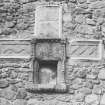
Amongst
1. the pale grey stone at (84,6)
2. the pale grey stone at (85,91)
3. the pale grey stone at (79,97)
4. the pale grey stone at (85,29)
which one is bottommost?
the pale grey stone at (79,97)

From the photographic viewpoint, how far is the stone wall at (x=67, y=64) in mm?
4246

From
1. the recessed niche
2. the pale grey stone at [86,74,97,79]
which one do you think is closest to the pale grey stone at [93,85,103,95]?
the pale grey stone at [86,74,97,79]

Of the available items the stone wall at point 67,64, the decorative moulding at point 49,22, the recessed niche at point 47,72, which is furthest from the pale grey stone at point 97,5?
the recessed niche at point 47,72

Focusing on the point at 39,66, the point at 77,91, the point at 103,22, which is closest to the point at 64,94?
the point at 77,91

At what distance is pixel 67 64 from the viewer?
4324 millimetres

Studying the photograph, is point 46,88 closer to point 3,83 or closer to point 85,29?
point 3,83

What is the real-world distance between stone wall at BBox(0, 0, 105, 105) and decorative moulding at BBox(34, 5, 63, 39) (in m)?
0.07

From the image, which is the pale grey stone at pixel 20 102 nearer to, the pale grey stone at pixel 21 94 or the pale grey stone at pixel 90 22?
the pale grey stone at pixel 21 94

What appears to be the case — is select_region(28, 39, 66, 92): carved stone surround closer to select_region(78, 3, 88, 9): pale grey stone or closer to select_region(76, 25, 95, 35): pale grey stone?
select_region(76, 25, 95, 35): pale grey stone

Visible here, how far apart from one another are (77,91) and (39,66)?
24.0 inches

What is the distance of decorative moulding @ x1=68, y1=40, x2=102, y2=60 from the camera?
4.33 metres

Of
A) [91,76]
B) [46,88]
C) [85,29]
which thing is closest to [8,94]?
[46,88]

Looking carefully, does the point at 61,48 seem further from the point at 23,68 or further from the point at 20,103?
the point at 20,103

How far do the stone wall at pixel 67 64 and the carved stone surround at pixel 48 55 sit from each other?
0.08 meters
